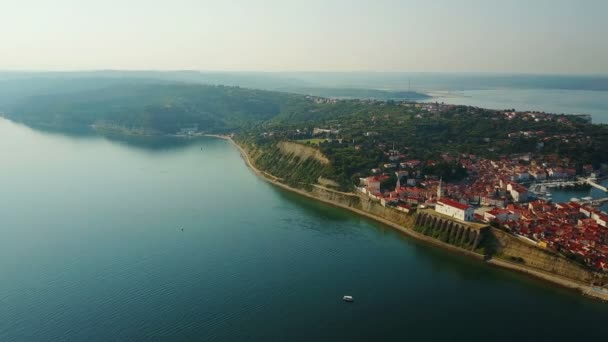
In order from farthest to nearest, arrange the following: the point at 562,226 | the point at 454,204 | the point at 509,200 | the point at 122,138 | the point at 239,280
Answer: the point at 122,138 < the point at 509,200 < the point at 454,204 < the point at 562,226 < the point at 239,280

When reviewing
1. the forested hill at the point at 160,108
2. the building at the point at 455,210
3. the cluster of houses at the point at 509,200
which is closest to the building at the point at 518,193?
the cluster of houses at the point at 509,200

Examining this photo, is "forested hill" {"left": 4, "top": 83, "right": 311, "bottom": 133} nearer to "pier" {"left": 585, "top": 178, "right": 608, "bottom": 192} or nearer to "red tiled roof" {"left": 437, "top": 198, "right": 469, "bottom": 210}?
"pier" {"left": 585, "top": 178, "right": 608, "bottom": 192}

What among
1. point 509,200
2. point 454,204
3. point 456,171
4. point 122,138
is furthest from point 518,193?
point 122,138

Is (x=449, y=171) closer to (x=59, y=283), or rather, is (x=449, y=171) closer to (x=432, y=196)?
(x=432, y=196)

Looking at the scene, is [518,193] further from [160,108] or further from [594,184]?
[160,108]

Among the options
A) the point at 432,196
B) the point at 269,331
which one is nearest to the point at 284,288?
the point at 269,331
